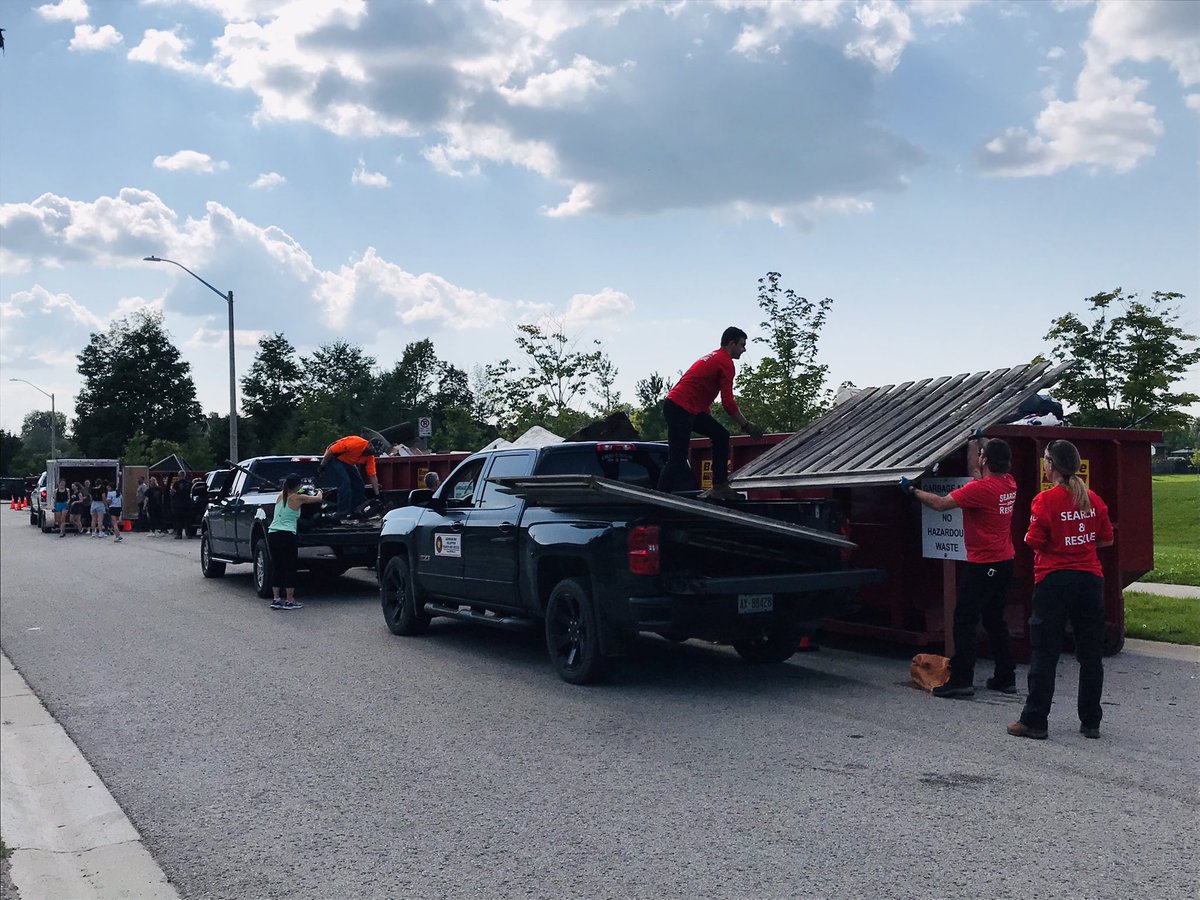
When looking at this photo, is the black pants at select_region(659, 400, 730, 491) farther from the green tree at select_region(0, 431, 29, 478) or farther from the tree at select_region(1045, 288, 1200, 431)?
the green tree at select_region(0, 431, 29, 478)

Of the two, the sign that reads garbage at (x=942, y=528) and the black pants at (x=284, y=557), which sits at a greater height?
the sign that reads garbage at (x=942, y=528)

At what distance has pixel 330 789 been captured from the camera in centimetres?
572

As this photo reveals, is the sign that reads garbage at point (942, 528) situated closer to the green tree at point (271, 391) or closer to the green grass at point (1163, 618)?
the green grass at point (1163, 618)

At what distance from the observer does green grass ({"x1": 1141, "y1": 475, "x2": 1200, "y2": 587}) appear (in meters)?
14.3

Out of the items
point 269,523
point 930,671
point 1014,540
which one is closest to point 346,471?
point 269,523

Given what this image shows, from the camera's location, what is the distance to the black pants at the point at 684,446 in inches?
369

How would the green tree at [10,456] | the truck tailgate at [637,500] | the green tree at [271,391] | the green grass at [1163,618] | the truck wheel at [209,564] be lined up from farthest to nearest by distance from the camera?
1. the green tree at [10,456]
2. the green tree at [271,391]
3. the truck wheel at [209,564]
4. the green grass at [1163,618]
5. the truck tailgate at [637,500]

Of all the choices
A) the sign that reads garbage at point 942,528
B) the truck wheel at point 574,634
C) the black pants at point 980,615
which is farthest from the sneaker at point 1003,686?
the truck wheel at point 574,634

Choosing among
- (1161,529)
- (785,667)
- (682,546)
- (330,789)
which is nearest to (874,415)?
(785,667)

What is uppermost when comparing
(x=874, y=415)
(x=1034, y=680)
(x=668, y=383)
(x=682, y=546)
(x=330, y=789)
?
(x=668, y=383)

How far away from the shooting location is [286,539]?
1376 cm

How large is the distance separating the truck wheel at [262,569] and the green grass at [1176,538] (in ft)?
35.8

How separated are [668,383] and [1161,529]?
24673mm

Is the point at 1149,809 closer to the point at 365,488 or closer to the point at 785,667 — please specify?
the point at 785,667
